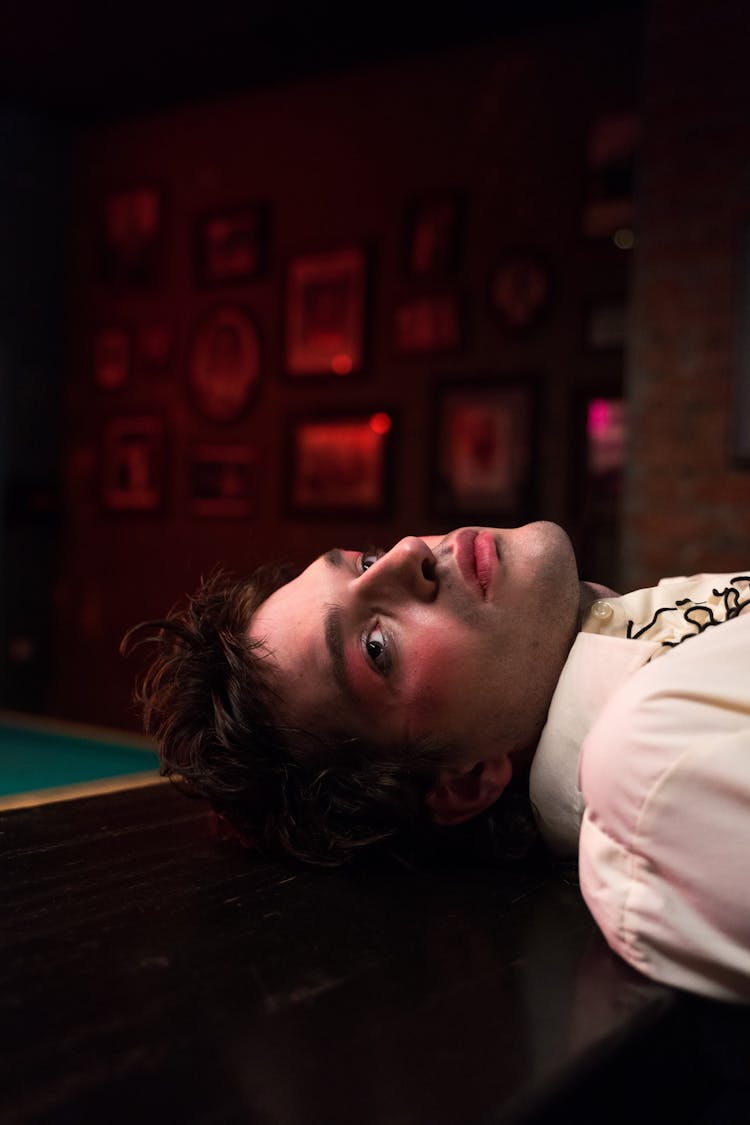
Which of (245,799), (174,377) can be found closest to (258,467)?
(174,377)

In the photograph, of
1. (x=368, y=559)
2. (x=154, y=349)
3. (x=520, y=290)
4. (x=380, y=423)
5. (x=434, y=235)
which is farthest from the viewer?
(x=154, y=349)

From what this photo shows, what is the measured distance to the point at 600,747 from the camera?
0.99m

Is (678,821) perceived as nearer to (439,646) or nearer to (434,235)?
(439,646)

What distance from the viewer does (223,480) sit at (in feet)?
17.7

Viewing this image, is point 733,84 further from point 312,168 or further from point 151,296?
point 151,296

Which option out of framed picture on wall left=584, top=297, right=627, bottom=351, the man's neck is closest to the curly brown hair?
the man's neck

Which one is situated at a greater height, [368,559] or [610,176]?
[610,176]

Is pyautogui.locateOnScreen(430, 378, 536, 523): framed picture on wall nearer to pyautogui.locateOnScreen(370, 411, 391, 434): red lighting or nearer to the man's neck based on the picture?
pyautogui.locateOnScreen(370, 411, 391, 434): red lighting

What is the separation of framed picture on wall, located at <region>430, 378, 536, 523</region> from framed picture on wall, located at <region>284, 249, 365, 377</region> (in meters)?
0.58

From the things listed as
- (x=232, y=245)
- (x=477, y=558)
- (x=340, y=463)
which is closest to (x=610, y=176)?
(x=340, y=463)

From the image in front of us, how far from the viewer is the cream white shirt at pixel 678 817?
89 centimetres

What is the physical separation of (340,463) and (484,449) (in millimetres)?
787

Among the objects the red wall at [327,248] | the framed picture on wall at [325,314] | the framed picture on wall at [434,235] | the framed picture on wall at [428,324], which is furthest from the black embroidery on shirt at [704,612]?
the framed picture on wall at [325,314]

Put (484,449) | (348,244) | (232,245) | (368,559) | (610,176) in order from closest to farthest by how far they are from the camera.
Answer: (368,559) < (610,176) < (484,449) < (348,244) < (232,245)
